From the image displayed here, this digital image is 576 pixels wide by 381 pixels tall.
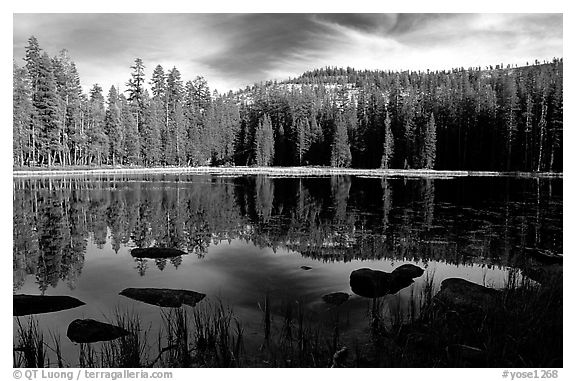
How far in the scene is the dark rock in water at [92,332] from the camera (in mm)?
5965

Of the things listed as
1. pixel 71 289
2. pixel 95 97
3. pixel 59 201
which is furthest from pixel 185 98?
pixel 71 289

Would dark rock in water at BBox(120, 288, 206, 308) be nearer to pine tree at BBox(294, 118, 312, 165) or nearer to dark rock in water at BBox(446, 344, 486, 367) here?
dark rock in water at BBox(446, 344, 486, 367)

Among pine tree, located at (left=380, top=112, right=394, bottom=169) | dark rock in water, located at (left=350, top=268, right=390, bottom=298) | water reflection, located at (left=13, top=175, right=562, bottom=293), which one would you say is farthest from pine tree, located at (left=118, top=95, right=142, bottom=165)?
dark rock in water, located at (left=350, top=268, right=390, bottom=298)

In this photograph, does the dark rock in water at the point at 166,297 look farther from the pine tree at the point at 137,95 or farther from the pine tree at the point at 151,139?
the pine tree at the point at 137,95

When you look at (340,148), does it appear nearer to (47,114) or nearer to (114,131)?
(114,131)

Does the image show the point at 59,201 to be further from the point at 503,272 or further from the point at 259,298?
the point at 503,272

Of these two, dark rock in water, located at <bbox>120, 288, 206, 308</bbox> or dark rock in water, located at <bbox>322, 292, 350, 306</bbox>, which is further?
dark rock in water, located at <bbox>322, 292, 350, 306</bbox>

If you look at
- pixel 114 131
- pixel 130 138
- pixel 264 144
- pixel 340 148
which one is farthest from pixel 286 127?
pixel 114 131

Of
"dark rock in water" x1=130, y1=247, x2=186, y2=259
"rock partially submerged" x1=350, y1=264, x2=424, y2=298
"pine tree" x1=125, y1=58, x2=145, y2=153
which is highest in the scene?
"pine tree" x1=125, y1=58, x2=145, y2=153

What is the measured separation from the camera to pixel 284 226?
1605 centimetres

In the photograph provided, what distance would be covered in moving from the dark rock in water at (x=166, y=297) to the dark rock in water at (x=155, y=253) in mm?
3158

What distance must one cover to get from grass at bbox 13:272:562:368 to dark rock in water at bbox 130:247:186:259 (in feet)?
15.5

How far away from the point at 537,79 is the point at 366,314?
205 ft

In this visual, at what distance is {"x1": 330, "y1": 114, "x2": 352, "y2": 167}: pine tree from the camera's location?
69000mm
